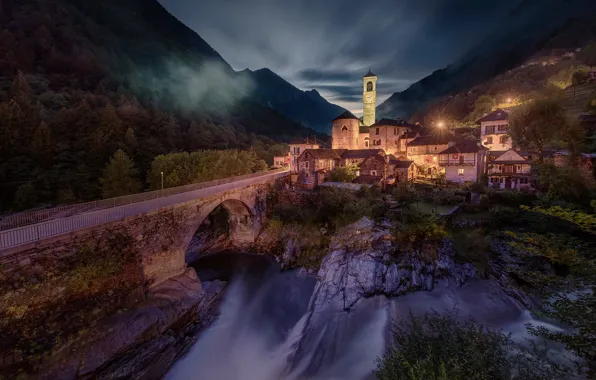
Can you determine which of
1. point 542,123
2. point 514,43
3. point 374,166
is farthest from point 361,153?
point 514,43

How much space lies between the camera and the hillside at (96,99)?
34938 mm

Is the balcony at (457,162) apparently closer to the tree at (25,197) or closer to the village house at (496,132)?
the village house at (496,132)

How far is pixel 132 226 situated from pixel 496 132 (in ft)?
155

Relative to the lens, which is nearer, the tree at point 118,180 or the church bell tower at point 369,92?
the tree at point 118,180

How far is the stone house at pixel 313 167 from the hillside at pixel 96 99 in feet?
74.0

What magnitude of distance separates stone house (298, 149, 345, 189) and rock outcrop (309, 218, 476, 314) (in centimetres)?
1792

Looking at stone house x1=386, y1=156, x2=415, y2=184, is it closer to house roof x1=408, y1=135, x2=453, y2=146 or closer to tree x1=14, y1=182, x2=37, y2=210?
house roof x1=408, y1=135, x2=453, y2=146

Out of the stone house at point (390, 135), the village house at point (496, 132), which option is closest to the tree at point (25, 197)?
the stone house at point (390, 135)

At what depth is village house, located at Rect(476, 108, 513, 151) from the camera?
40062 millimetres

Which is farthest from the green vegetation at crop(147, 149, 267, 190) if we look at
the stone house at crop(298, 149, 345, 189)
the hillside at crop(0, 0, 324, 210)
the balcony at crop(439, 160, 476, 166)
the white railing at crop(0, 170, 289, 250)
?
the balcony at crop(439, 160, 476, 166)

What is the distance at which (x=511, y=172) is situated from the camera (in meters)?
30.7

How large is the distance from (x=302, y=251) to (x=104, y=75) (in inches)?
3319

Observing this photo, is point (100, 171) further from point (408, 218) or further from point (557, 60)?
point (557, 60)

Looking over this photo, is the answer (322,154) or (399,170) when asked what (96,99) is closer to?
(322,154)
